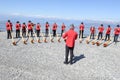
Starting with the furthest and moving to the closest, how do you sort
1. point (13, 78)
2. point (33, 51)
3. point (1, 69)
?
point (33, 51), point (1, 69), point (13, 78)

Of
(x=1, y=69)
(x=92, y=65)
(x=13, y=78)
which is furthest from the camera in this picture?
(x=92, y=65)

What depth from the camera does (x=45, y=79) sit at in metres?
11.6

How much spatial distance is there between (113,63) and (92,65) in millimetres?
1977

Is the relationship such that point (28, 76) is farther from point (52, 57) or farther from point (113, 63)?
point (113, 63)

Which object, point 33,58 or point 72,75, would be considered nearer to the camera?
point 72,75

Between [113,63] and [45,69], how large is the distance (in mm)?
5700

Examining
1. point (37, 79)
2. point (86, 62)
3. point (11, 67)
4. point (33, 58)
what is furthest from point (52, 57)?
point (37, 79)

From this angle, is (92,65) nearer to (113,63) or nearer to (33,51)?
(113,63)

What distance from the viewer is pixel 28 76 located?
1169cm

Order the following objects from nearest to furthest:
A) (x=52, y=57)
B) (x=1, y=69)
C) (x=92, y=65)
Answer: (x=1, y=69) → (x=92, y=65) → (x=52, y=57)

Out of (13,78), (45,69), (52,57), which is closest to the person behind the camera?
(13,78)

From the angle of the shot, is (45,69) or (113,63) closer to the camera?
(45,69)

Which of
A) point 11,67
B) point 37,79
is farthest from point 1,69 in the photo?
point 37,79

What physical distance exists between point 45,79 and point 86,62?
5244 mm
